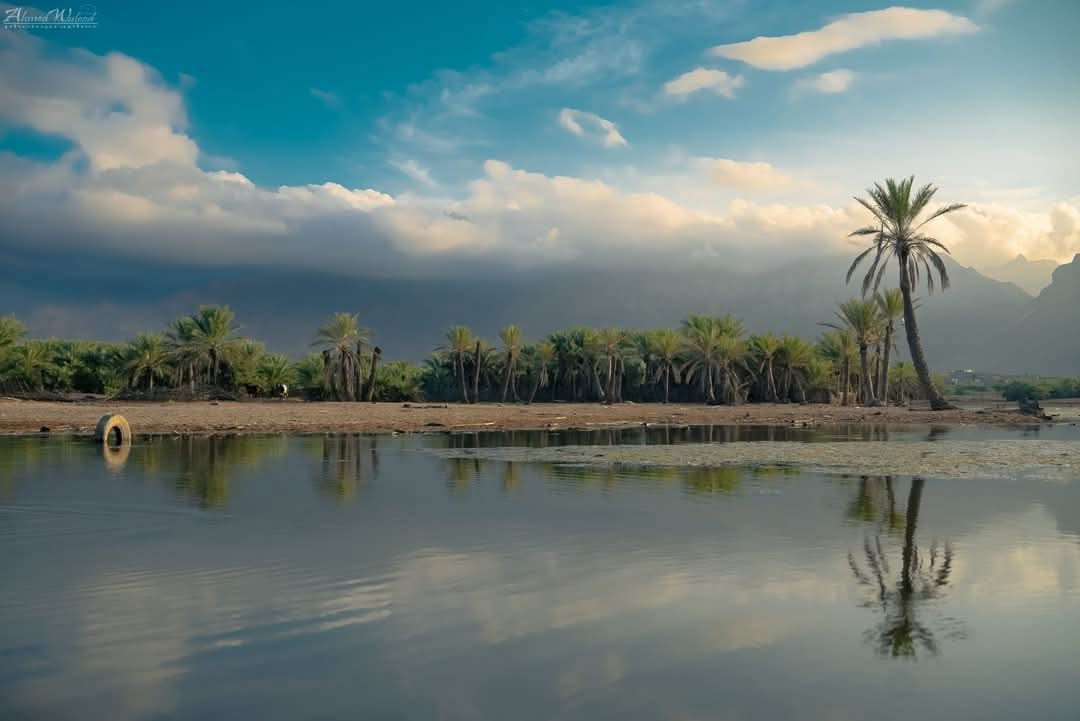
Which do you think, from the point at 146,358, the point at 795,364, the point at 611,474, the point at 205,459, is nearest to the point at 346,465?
the point at 205,459

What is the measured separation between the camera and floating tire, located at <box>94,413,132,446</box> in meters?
30.2

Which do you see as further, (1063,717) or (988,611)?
(988,611)

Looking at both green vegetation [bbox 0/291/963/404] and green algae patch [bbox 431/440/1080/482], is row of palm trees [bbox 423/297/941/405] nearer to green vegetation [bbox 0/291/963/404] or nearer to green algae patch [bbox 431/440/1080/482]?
green vegetation [bbox 0/291/963/404]

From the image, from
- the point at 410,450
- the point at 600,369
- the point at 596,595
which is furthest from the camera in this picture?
the point at 600,369

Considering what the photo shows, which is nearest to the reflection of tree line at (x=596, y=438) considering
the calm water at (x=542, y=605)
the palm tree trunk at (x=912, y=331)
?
the palm tree trunk at (x=912, y=331)

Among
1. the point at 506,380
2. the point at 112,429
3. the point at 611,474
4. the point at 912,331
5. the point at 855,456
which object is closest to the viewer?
the point at 611,474

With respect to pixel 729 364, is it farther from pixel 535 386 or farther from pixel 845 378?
pixel 535 386

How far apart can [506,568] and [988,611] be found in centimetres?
491

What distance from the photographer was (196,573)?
971 centimetres

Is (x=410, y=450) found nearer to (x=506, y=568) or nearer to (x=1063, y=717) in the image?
(x=506, y=568)

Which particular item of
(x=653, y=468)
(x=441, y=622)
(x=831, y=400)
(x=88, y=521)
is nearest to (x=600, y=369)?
(x=831, y=400)

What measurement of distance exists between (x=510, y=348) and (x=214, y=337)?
1082 inches

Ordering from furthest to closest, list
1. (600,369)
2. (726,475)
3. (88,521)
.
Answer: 1. (600,369)
2. (726,475)
3. (88,521)

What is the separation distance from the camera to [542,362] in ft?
264
